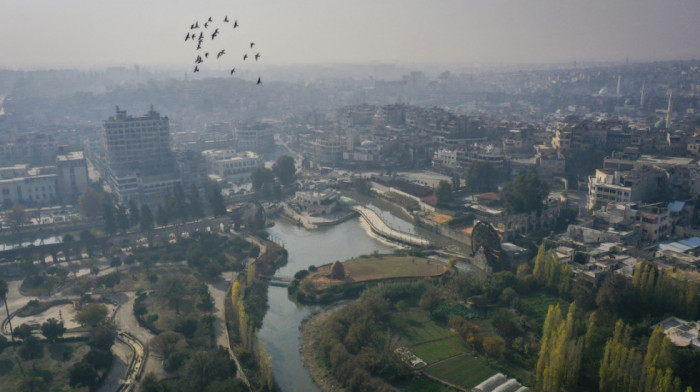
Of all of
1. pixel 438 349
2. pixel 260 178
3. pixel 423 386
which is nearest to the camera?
pixel 423 386

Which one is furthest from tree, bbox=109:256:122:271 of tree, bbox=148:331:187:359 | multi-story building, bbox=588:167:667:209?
multi-story building, bbox=588:167:667:209

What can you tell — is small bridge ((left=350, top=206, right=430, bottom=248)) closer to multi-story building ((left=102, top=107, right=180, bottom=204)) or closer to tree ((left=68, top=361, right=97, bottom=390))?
multi-story building ((left=102, top=107, right=180, bottom=204))

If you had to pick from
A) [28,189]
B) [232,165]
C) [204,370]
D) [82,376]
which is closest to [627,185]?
[204,370]

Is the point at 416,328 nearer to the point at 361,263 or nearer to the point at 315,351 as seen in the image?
the point at 315,351

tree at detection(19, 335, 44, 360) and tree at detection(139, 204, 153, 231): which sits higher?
tree at detection(139, 204, 153, 231)

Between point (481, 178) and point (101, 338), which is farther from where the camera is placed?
point (481, 178)

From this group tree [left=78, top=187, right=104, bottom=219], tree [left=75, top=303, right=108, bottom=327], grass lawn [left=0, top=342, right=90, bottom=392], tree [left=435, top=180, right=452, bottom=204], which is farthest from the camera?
tree [left=435, top=180, right=452, bottom=204]

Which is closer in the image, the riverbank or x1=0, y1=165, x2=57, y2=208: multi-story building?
the riverbank
